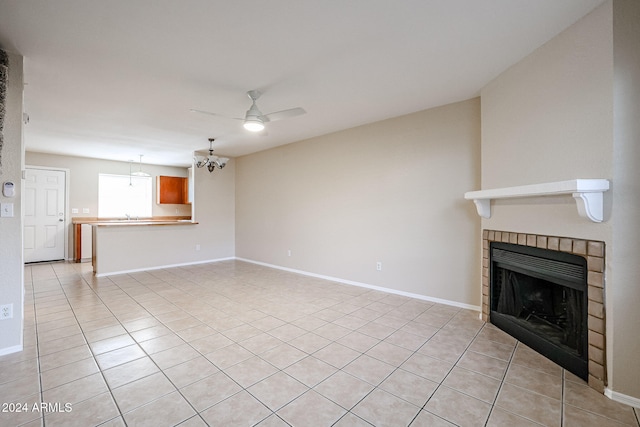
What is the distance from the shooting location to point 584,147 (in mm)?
2008

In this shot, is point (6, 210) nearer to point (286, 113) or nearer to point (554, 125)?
point (286, 113)

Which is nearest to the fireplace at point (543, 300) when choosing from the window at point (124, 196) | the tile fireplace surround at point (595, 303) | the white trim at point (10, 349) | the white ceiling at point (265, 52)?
the tile fireplace surround at point (595, 303)

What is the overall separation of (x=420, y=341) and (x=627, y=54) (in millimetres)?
2548

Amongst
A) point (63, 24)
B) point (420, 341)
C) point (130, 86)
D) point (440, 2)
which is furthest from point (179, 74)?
point (420, 341)

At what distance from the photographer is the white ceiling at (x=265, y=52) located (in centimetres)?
188

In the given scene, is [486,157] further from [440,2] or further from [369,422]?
[369,422]

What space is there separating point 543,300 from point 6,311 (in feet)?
15.5

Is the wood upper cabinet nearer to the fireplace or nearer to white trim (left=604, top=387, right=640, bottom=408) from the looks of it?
the fireplace

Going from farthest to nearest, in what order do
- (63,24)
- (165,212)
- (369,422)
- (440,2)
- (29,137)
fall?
(165,212)
(29,137)
(63,24)
(440,2)
(369,422)

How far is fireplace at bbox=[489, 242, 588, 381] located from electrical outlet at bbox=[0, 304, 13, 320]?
440 cm

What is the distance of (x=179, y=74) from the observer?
275cm

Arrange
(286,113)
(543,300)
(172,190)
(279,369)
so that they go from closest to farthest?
(279,369)
(543,300)
(286,113)
(172,190)

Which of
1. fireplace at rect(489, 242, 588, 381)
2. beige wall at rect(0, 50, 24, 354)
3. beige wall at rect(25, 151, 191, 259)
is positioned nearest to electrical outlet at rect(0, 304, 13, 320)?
beige wall at rect(0, 50, 24, 354)

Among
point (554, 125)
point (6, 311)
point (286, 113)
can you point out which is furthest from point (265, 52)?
point (6, 311)
